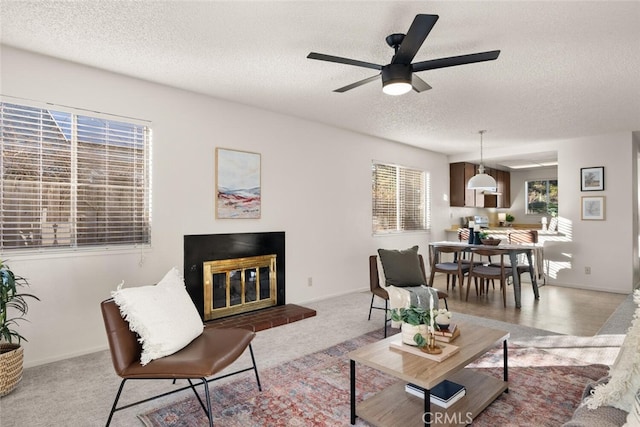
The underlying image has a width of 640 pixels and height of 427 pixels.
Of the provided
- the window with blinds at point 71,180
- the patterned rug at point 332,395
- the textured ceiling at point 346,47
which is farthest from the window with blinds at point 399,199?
the window with blinds at point 71,180

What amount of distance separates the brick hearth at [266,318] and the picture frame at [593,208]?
492 cm

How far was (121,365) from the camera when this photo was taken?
6.45 feet

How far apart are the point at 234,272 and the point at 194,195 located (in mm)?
988

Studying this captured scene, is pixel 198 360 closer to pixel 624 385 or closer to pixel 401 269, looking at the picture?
pixel 624 385

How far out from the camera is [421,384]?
175 centimetres

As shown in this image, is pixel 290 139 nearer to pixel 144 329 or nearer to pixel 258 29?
pixel 258 29

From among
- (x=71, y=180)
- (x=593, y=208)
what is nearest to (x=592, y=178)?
(x=593, y=208)

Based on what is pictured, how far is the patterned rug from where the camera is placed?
212cm

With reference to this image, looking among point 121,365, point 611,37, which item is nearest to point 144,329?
point 121,365

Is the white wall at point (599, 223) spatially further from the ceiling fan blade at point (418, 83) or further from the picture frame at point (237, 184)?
the picture frame at point (237, 184)

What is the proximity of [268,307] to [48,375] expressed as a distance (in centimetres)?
221

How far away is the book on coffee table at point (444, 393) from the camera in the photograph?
213cm

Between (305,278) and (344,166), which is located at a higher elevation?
(344,166)

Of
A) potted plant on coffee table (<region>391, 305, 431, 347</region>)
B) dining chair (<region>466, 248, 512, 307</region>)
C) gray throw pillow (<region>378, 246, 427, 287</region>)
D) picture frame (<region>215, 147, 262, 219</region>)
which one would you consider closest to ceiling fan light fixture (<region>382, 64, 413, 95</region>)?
potted plant on coffee table (<region>391, 305, 431, 347</region>)
